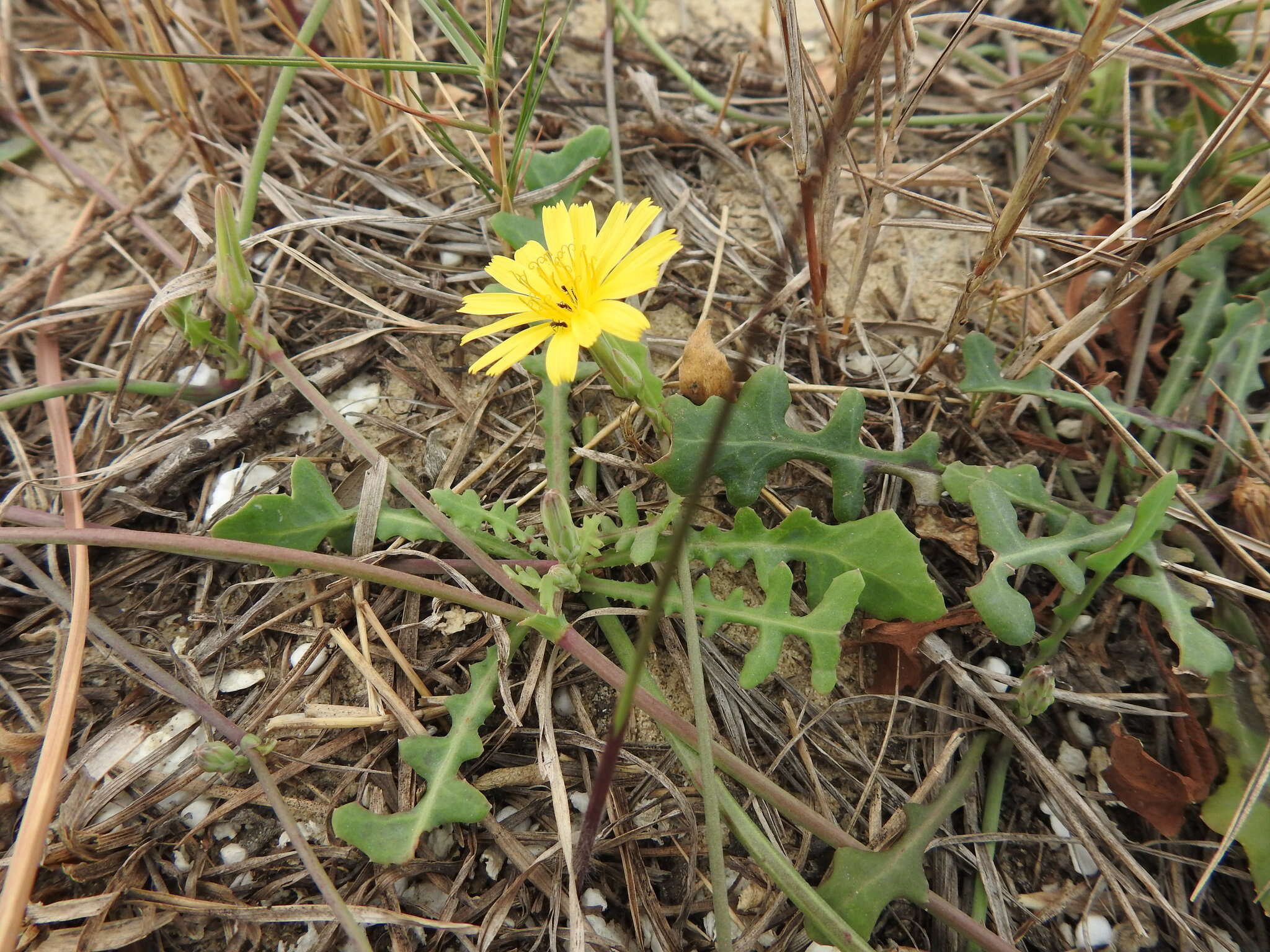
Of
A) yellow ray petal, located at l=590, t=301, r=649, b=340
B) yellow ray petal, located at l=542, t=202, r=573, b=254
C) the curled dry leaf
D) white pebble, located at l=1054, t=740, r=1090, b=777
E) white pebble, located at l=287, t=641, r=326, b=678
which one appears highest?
yellow ray petal, located at l=542, t=202, r=573, b=254

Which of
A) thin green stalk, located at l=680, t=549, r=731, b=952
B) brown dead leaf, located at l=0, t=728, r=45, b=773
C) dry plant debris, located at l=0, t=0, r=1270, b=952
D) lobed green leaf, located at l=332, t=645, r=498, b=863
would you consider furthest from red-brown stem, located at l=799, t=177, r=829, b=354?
brown dead leaf, located at l=0, t=728, r=45, b=773

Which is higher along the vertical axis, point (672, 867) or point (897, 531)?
point (897, 531)

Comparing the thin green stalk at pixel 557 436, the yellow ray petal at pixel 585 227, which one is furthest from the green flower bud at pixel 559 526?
the yellow ray petal at pixel 585 227

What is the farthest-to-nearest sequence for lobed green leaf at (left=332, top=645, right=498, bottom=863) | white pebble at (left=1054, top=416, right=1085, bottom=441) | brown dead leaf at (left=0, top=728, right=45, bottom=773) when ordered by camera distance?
white pebble at (left=1054, top=416, right=1085, bottom=441) < brown dead leaf at (left=0, top=728, right=45, bottom=773) < lobed green leaf at (left=332, top=645, right=498, bottom=863)

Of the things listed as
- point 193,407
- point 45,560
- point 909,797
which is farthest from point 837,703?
point 45,560

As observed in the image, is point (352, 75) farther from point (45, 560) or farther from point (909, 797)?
point (909, 797)

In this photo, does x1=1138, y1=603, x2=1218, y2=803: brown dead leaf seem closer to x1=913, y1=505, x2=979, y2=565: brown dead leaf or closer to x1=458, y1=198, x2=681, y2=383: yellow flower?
x1=913, y1=505, x2=979, y2=565: brown dead leaf
